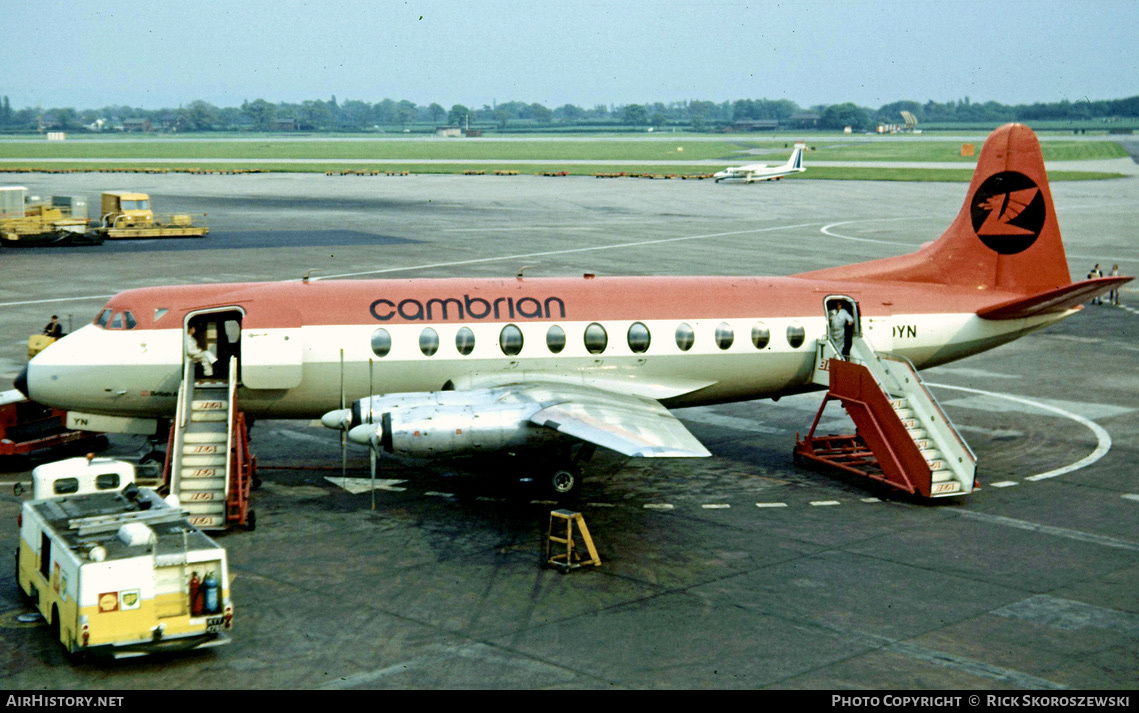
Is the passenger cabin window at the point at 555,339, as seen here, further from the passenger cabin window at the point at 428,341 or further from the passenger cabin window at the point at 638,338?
Result: the passenger cabin window at the point at 428,341

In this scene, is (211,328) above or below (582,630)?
above

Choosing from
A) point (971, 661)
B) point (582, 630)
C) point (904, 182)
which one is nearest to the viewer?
point (971, 661)

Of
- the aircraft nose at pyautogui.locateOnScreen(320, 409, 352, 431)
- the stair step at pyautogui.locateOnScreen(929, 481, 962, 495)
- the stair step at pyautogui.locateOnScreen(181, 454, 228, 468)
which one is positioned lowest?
the stair step at pyautogui.locateOnScreen(929, 481, 962, 495)

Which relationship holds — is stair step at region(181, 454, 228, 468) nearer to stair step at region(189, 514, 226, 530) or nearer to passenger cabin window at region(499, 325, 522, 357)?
stair step at region(189, 514, 226, 530)

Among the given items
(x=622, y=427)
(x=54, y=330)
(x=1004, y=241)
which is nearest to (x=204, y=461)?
(x=622, y=427)

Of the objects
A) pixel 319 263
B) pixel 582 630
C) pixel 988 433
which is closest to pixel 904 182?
pixel 319 263

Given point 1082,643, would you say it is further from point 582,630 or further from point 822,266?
point 822,266

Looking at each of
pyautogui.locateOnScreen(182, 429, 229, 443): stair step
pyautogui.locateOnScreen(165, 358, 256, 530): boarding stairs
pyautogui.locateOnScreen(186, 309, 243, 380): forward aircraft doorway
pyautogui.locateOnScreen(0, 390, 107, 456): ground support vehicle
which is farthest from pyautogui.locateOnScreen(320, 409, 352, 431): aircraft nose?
pyautogui.locateOnScreen(0, 390, 107, 456): ground support vehicle

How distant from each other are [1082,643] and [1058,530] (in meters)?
6.23

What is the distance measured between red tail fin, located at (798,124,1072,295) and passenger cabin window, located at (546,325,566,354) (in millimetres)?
8257

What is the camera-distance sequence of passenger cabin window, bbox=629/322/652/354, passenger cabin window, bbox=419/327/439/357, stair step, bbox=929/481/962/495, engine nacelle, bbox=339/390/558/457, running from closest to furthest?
engine nacelle, bbox=339/390/558/457 < stair step, bbox=929/481/962/495 < passenger cabin window, bbox=419/327/439/357 < passenger cabin window, bbox=629/322/652/354

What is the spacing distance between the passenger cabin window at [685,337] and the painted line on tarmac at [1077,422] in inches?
351

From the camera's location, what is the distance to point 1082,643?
17500 mm

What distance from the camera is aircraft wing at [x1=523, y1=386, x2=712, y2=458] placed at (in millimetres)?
21203
